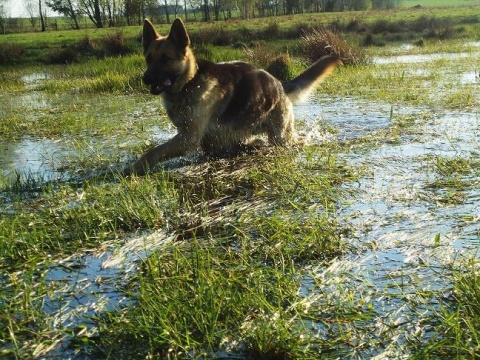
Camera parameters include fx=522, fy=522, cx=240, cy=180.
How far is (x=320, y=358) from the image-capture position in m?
2.27

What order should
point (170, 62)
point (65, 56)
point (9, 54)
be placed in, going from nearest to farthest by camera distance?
point (170, 62) → point (65, 56) → point (9, 54)

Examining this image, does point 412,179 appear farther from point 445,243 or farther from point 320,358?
point 320,358

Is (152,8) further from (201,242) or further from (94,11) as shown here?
(201,242)

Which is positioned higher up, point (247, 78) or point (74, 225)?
point (247, 78)

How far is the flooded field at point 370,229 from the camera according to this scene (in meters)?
2.63

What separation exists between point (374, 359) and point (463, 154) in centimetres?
422

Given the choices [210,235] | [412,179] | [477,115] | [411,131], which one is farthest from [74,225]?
[477,115]

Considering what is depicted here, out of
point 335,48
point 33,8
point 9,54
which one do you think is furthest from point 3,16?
point 335,48

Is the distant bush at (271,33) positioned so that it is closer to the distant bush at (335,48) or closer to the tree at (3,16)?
the distant bush at (335,48)

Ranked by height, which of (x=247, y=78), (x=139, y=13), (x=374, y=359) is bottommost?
(x=374, y=359)

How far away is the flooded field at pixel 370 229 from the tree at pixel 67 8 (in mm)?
64154

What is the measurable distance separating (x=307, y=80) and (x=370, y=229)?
4412 millimetres

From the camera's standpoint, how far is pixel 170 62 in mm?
6172

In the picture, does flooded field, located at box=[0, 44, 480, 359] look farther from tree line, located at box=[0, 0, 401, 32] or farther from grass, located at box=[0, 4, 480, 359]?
tree line, located at box=[0, 0, 401, 32]
